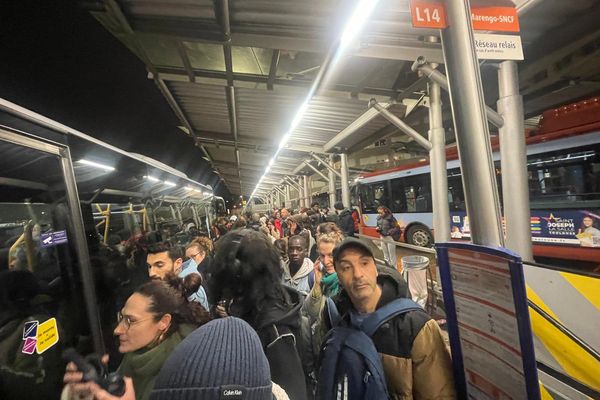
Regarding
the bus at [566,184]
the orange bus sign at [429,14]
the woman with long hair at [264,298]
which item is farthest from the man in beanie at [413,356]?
the bus at [566,184]

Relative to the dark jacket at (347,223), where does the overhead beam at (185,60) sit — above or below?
above

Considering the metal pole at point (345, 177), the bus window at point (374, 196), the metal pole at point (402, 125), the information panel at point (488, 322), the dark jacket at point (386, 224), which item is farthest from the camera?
the bus window at point (374, 196)

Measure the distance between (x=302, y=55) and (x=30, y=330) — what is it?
14.9 feet

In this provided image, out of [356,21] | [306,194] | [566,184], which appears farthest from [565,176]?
[306,194]

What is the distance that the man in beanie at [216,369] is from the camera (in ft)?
2.43

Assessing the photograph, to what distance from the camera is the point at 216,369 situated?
77 centimetres

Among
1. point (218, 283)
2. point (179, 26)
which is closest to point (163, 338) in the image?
point (218, 283)

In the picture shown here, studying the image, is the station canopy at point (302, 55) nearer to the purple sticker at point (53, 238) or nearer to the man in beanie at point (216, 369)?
the purple sticker at point (53, 238)

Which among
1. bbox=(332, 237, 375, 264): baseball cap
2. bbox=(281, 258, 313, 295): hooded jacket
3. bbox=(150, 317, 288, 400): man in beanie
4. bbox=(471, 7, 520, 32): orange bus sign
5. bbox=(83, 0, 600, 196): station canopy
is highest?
bbox=(83, 0, 600, 196): station canopy

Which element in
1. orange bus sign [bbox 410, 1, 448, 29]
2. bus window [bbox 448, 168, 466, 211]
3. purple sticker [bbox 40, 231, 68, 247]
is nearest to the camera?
orange bus sign [bbox 410, 1, 448, 29]

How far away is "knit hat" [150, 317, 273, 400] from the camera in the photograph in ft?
2.43

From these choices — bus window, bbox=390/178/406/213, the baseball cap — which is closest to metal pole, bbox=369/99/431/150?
the baseball cap

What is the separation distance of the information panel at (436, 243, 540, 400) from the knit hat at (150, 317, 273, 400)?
2.98 feet

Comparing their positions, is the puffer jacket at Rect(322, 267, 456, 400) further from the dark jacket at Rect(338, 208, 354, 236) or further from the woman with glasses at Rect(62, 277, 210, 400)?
the dark jacket at Rect(338, 208, 354, 236)
